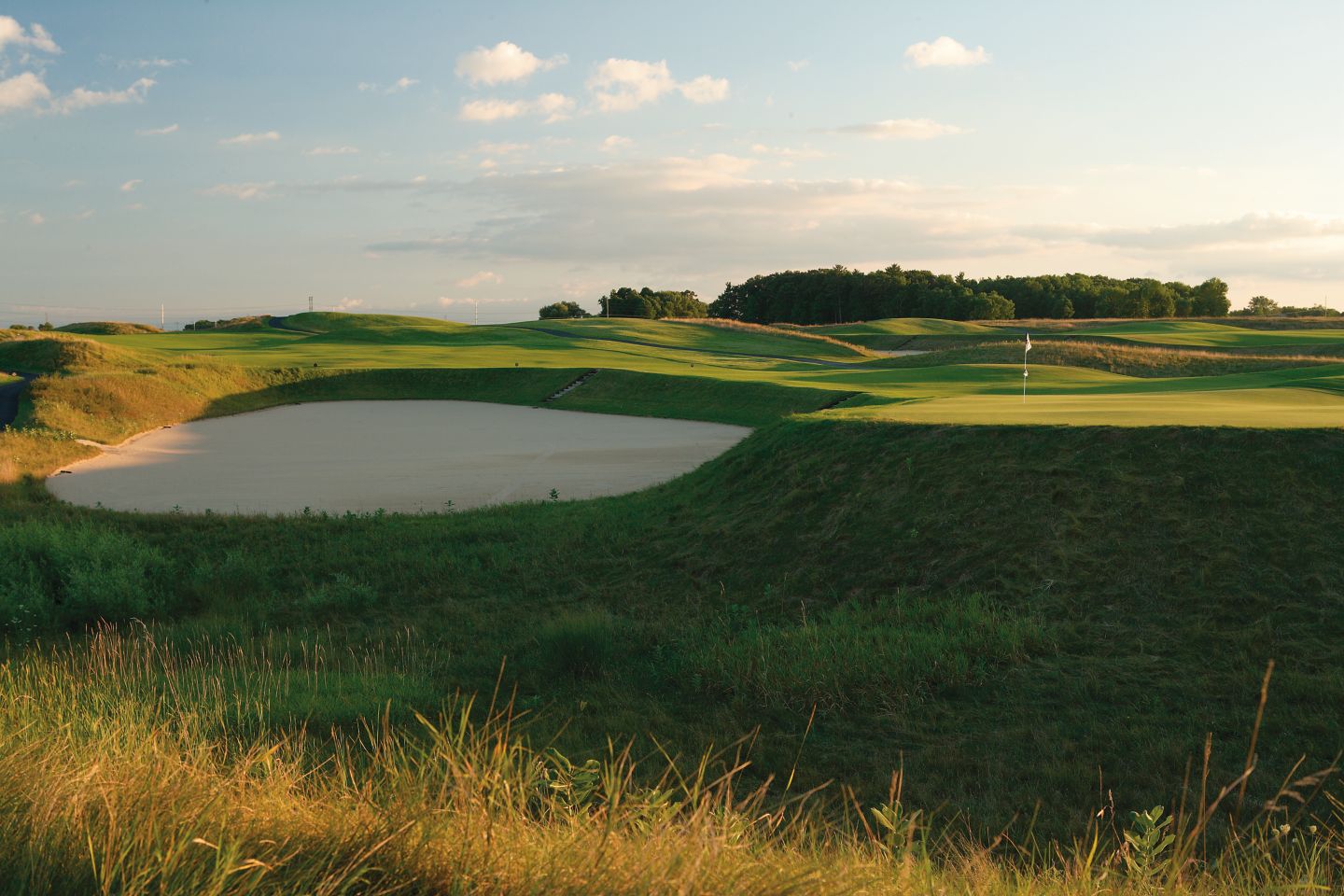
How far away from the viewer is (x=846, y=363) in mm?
53906

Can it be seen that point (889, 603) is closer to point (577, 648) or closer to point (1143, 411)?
point (577, 648)

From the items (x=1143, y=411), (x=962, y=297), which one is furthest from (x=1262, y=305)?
(x=1143, y=411)

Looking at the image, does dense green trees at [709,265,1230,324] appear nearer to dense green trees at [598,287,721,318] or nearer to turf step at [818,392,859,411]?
dense green trees at [598,287,721,318]

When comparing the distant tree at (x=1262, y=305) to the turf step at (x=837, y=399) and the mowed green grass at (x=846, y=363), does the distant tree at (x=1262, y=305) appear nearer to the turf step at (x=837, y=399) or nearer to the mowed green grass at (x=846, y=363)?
the mowed green grass at (x=846, y=363)

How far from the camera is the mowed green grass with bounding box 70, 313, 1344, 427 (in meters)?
15.4

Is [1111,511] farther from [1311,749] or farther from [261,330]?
[261,330]

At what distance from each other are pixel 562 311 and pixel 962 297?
159ft

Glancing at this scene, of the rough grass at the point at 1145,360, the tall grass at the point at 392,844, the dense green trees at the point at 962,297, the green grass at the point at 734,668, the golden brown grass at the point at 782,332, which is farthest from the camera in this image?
the dense green trees at the point at 962,297

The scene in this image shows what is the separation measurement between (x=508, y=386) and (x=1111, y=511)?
31.2 m

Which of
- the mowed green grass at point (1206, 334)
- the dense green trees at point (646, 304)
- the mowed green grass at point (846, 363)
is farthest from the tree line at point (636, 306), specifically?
the mowed green grass at point (1206, 334)

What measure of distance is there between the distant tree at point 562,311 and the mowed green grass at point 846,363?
36914mm

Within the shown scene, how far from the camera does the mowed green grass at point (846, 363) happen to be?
15.4m

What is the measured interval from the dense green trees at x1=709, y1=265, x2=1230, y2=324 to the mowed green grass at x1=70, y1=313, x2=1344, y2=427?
27.0 m

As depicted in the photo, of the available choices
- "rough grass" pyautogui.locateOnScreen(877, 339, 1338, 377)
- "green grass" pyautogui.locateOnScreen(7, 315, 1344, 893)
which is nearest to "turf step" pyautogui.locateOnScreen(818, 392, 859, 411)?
"green grass" pyautogui.locateOnScreen(7, 315, 1344, 893)
